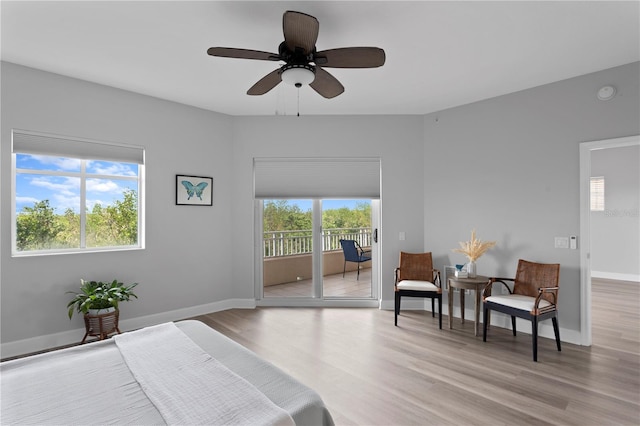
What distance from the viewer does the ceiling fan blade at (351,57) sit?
2145 millimetres

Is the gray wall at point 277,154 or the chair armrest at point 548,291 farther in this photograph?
the gray wall at point 277,154

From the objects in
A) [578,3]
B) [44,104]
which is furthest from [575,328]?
[44,104]

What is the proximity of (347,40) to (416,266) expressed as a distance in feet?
9.95

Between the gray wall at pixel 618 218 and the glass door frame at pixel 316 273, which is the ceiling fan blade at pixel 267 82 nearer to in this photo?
the glass door frame at pixel 316 273

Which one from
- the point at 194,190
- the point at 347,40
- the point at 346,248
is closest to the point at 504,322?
the point at 346,248

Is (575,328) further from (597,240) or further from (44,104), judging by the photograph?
(44,104)

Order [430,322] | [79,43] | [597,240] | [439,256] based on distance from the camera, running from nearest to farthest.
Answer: [79,43] → [430,322] → [439,256] → [597,240]

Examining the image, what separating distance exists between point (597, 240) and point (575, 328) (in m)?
4.41

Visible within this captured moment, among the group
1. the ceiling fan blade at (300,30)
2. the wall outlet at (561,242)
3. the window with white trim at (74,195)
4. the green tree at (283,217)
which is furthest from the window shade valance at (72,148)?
the wall outlet at (561,242)

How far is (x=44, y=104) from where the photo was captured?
3.35 m

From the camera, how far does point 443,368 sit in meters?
2.89

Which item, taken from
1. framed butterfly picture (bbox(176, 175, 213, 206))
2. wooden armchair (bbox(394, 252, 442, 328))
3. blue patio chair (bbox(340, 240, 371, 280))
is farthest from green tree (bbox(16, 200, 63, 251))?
wooden armchair (bbox(394, 252, 442, 328))

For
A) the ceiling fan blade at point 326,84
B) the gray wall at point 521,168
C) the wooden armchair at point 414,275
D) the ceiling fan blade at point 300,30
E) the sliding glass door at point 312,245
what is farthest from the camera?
the sliding glass door at point 312,245

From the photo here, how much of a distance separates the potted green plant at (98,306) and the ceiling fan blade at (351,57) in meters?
3.12
